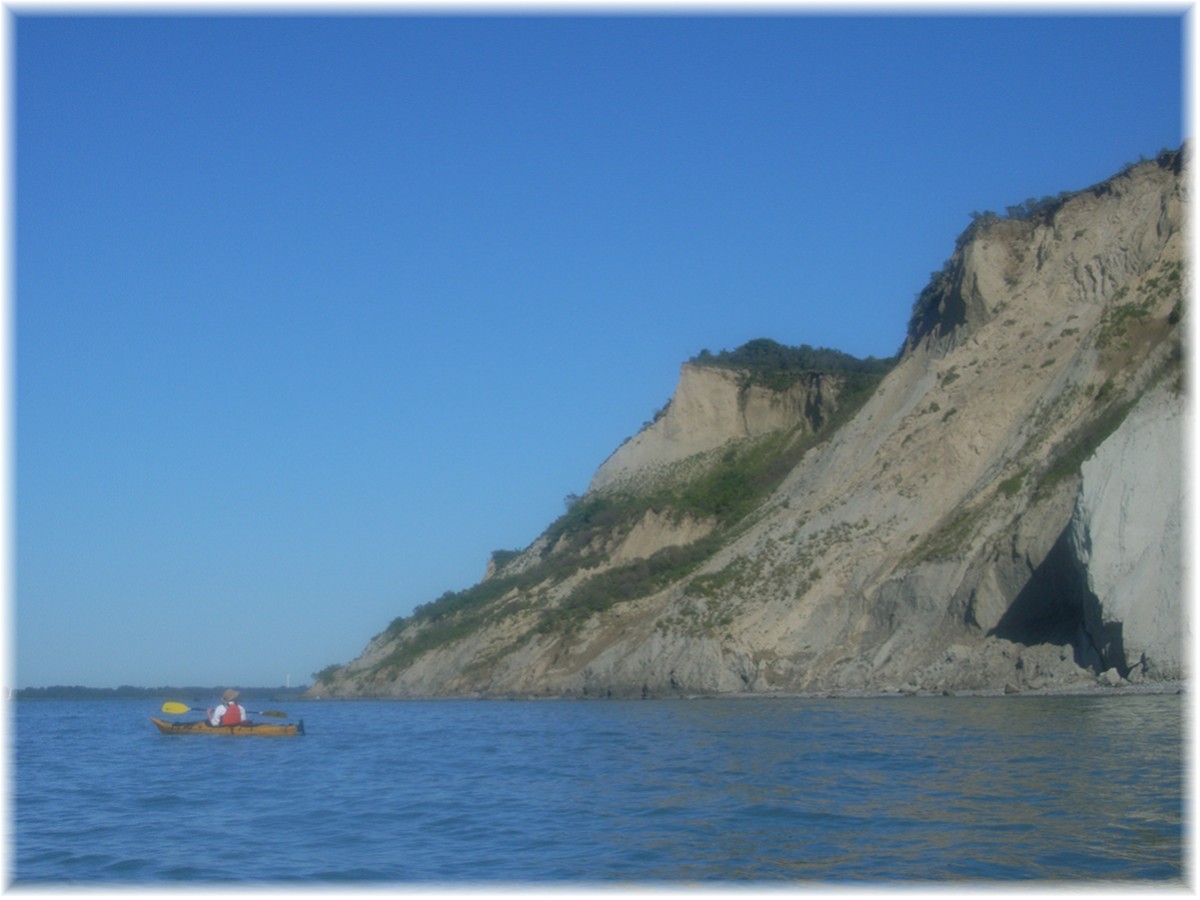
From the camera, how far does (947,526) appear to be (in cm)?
4562

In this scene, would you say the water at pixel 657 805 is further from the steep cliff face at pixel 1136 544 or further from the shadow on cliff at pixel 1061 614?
the shadow on cliff at pixel 1061 614

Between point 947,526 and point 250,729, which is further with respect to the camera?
point 947,526

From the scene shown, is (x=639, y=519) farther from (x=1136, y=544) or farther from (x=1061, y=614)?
(x=1136, y=544)

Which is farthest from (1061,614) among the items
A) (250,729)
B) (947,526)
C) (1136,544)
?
(250,729)

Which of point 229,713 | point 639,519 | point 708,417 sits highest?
point 708,417

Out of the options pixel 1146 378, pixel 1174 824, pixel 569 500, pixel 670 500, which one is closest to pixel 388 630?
pixel 569 500

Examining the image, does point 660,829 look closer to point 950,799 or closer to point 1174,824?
point 950,799

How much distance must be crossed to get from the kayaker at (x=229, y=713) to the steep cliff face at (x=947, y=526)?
18180 mm

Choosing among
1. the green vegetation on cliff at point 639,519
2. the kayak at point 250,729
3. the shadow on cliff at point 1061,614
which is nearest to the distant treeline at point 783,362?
the green vegetation on cliff at point 639,519

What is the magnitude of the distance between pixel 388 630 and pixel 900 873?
7387cm

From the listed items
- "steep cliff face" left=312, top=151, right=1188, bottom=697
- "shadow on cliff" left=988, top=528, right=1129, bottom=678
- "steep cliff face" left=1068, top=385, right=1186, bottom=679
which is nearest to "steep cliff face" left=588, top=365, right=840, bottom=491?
"steep cliff face" left=312, top=151, right=1188, bottom=697

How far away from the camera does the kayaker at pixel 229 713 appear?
35438 millimetres

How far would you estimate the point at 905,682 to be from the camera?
41250mm

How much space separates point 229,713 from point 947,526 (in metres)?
24.3
